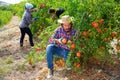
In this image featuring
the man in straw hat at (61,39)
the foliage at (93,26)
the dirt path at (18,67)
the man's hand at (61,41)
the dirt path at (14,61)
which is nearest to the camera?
the foliage at (93,26)

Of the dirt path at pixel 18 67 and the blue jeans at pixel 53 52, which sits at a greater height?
the blue jeans at pixel 53 52

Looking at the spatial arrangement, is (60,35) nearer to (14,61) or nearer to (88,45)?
(88,45)

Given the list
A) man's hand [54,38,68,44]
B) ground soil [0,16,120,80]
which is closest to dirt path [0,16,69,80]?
ground soil [0,16,120,80]

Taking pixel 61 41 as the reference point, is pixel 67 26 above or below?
above

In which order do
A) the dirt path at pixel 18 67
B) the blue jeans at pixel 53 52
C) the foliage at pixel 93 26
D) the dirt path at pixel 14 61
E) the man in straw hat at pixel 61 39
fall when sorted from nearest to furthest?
the foliage at pixel 93 26 → the man in straw hat at pixel 61 39 → the blue jeans at pixel 53 52 → the dirt path at pixel 18 67 → the dirt path at pixel 14 61

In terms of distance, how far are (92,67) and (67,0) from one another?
1.56m

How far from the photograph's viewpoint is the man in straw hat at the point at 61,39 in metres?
5.71

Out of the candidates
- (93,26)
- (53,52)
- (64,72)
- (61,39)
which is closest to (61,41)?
(61,39)

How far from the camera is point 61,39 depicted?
5742 mm

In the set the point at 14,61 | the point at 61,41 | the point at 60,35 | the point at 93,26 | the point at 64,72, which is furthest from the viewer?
the point at 14,61

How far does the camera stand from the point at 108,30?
5414 mm

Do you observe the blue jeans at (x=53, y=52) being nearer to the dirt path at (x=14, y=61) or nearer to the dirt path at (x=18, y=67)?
the dirt path at (x=18, y=67)

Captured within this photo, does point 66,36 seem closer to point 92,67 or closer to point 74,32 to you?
point 74,32

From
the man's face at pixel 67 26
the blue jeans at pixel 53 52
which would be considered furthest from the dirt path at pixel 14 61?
the man's face at pixel 67 26
